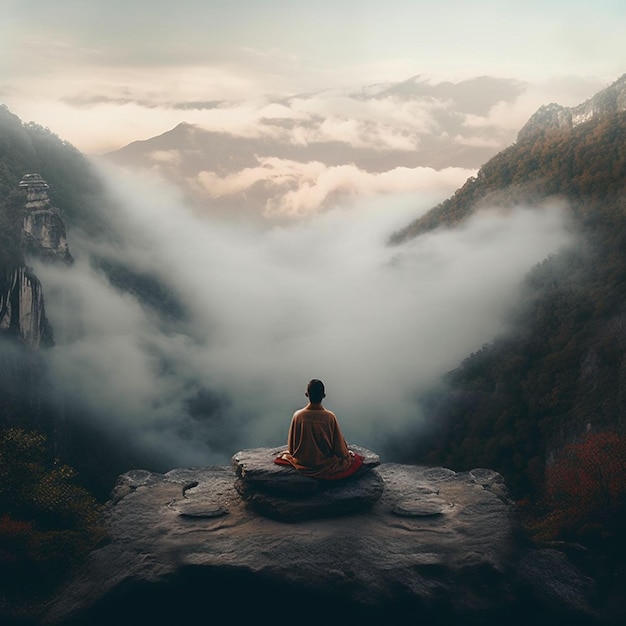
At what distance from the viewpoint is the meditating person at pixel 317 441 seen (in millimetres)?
18922

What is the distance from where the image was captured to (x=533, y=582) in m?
17.4

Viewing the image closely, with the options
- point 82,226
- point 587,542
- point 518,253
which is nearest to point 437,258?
point 518,253

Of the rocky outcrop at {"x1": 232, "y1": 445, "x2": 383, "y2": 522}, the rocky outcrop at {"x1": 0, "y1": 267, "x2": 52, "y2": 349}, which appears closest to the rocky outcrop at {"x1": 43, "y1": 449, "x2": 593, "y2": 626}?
the rocky outcrop at {"x1": 232, "y1": 445, "x2": 383, "y2": 522}

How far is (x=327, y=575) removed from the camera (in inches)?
648

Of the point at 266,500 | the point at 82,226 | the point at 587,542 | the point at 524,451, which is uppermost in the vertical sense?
the point at 82,226

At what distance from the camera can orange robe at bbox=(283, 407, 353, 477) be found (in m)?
18.9

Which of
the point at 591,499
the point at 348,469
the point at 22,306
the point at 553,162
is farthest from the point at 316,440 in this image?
A: the point at 553,162

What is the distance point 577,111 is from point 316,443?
348 ft

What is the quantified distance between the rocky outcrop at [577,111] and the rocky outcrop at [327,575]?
9387 centimetres

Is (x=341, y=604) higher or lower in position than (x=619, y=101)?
lower

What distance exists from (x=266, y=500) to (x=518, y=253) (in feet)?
352

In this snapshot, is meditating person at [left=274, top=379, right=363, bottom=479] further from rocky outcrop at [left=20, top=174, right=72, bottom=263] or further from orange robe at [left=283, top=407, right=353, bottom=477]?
rocky outcrop at [left=20, top=174, right=72, bottom=263]

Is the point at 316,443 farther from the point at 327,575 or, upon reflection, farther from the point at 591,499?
the point at 591,499

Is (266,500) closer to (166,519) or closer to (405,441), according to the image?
(166,519)
